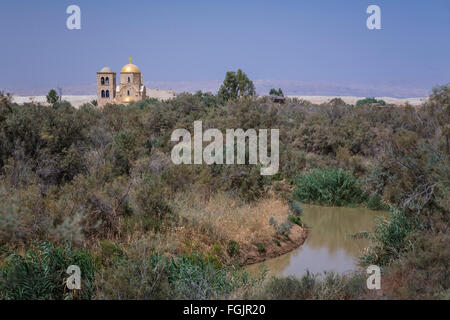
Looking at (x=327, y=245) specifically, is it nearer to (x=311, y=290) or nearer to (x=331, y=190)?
(x=331, y=190)

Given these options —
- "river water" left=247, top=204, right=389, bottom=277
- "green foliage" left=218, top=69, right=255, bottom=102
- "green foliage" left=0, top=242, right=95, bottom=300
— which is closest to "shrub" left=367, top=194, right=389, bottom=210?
"river water" left=247, top=204, right=389, bottom=277

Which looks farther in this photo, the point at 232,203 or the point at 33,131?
the point at 33,131

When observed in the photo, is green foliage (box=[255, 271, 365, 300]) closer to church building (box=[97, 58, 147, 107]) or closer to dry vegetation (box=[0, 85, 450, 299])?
dry vegetation (box=[0, 85, 450, 299])

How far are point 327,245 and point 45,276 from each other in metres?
8.44

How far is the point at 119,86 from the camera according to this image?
216 feet

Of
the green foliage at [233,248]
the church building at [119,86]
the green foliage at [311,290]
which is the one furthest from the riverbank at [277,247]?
the church building at [119,86]

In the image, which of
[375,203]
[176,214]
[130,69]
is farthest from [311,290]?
[130,69]

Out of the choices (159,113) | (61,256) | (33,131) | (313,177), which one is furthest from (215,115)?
(61,256)

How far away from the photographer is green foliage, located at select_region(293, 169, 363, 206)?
17.4 m

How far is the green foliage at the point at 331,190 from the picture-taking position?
17.4 metres

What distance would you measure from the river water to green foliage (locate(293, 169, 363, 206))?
411 millimetres

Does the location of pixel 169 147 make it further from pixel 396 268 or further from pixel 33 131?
pixel 396 268
